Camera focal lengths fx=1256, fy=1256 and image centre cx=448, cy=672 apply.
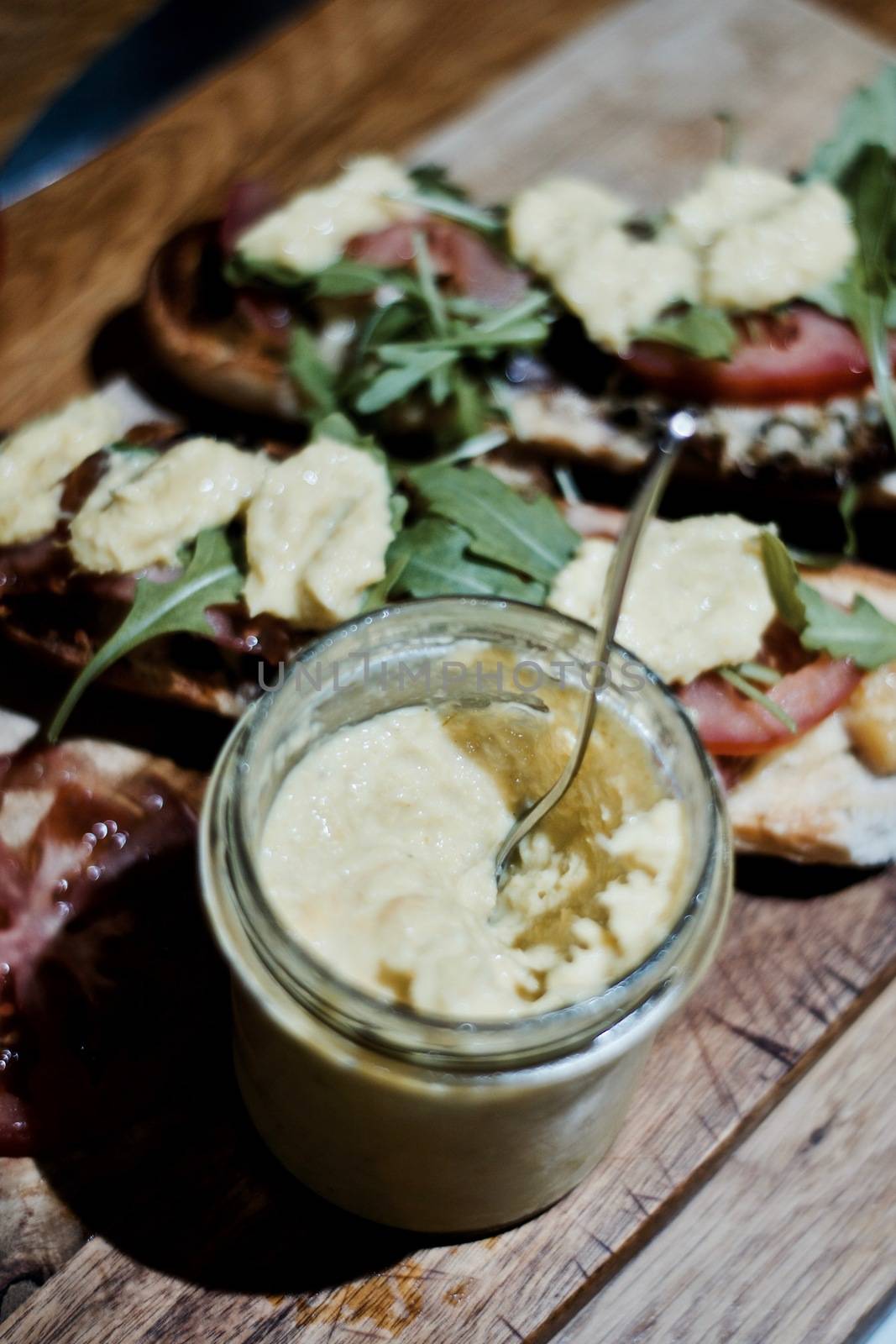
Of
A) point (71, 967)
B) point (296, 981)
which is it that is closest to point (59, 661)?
point (71, 967)

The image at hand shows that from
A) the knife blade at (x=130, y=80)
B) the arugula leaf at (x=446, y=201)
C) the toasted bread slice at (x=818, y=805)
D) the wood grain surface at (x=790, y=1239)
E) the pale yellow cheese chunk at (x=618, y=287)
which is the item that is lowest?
the wood grain surface at (x=790, y=1239)

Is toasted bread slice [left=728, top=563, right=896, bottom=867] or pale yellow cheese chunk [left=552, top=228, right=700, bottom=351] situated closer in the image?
toasted bread slice [left=728, top=563, right=896, bottom=867]

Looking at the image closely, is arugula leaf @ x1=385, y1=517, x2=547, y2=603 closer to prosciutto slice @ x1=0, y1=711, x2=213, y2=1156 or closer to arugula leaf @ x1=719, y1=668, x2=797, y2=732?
arugula leaf @ x1=719, y1=668, x2=797, y2=732

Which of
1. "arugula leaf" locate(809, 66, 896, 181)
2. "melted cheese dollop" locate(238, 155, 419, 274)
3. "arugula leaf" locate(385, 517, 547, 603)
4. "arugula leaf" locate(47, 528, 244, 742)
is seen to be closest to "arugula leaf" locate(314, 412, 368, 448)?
"arugula leaf" locate(385, 517, 547, 603)

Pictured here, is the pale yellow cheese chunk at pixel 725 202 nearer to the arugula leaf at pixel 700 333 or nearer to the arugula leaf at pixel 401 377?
the arugula leaf at pixel 700 333

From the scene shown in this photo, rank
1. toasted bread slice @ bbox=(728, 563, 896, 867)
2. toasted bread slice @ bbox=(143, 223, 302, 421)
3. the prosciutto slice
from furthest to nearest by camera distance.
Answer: toasted bread slice @ bbox=(143, 223, 302, 421), toasted bread slice @ bbox=(728, 563, 896, 867), the prosciutto slice

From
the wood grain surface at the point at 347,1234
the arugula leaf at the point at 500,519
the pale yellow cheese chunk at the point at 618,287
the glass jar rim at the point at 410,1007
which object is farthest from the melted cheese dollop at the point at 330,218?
the wood grain surface at the point at 347,1234

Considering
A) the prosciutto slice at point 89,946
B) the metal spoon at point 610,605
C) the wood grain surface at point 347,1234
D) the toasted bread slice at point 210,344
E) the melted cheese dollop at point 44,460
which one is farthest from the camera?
the toasted bread slice at point 210,344
